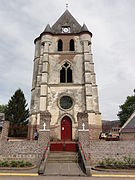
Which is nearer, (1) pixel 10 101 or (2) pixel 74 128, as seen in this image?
(2) pixel 74 128

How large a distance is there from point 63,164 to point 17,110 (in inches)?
921

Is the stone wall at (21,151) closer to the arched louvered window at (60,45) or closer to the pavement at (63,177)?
the pavement at (63,177)

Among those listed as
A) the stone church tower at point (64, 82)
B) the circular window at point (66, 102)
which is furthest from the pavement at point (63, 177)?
the circular window at point (66, 102)

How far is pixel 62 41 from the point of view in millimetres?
22984

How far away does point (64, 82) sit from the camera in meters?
20.3

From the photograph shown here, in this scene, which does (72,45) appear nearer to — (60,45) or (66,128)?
(60,45)

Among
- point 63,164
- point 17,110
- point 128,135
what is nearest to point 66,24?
point 17,110

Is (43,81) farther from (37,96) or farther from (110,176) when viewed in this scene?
(110,176)

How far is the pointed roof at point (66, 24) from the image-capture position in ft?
80.7

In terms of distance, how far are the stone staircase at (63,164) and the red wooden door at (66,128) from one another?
294 inches

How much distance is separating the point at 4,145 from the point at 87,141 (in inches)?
221

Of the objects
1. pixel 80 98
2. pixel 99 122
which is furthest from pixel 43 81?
pixel 99 122

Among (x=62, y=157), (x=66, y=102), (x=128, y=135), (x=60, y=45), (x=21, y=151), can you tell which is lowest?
(x=62, y=157)

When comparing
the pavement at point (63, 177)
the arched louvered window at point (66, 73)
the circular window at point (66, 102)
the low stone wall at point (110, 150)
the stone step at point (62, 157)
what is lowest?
the pavement at point (63, 177)
